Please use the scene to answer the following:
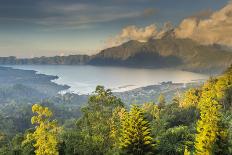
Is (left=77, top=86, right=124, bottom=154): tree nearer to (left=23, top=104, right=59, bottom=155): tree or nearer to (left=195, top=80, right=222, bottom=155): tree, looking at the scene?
(left=23, top=104, right=59, bottom=155): tree

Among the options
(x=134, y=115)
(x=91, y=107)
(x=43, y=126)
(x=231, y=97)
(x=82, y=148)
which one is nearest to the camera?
(x=43, y=126)

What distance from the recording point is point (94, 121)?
6906cm

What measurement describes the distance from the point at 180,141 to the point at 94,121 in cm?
1757

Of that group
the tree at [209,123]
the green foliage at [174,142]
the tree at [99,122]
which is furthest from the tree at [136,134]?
the green foliage at [174,142]

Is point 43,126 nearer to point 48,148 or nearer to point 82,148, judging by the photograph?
point 48,148

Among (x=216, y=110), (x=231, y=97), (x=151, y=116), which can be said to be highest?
(x=216, y=110)

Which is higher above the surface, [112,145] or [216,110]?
[216,110]

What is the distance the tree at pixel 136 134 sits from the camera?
5122cm

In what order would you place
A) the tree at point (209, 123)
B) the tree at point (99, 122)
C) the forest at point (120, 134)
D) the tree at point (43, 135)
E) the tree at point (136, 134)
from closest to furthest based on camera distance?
the tree at point (43, 135), the tree at point (209, 123), the forest at point (120, 134), the tree at point (136, 134), the tree at point (99, 122)

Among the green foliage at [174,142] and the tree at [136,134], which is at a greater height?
the tree at [136,134]

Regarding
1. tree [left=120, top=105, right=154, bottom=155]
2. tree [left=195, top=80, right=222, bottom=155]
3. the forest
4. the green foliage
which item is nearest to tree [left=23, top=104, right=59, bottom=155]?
the forest

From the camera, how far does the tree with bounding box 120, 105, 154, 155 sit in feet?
168

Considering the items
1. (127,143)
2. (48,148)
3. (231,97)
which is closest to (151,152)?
(127,143)

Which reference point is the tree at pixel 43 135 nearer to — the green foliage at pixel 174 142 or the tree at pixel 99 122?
the tree at pixel 99 122
